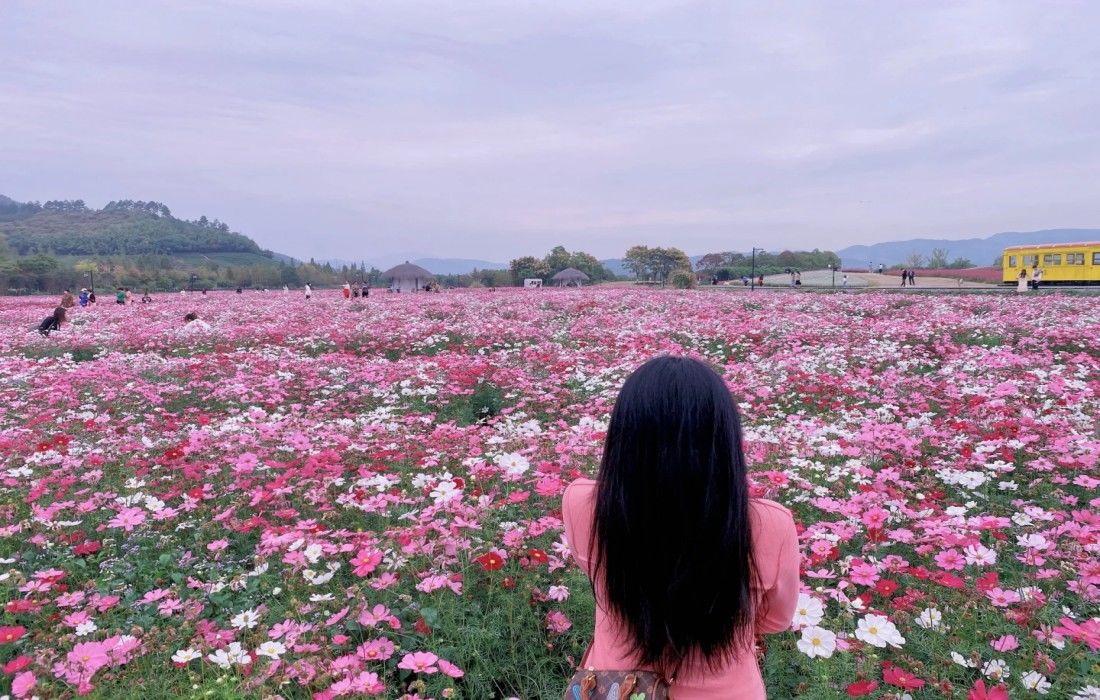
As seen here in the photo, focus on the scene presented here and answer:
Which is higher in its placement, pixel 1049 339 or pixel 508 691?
pixel 1049 339

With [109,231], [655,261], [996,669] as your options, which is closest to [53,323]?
[996,669]

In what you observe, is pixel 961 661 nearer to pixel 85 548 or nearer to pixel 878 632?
pixel 878 632

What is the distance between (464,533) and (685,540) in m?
1.59

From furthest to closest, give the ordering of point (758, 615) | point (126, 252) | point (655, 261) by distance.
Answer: point (126, 252)
point (655, 261)
point (758, 615)

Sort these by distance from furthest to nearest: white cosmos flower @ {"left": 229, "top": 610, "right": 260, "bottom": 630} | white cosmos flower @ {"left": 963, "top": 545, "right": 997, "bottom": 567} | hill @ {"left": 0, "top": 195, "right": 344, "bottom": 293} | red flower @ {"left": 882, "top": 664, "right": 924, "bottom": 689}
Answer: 1. hill @ {"left": 0, "top": 195, "right": 344, "bottom": 293}
2. white cosmos flower @ {"left": 963, "top": 545, "right": 997, "bottom": 567}
3. white cosmos flower @ {"left": 229, "top": 610, "right": 260, "bottom": 630}
4. red flower @ {"left": 882, "top": 664, "right": 924, "bottom": 689}

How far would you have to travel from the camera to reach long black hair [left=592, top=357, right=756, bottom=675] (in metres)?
1.25

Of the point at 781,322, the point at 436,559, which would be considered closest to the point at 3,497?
the point at 436,559

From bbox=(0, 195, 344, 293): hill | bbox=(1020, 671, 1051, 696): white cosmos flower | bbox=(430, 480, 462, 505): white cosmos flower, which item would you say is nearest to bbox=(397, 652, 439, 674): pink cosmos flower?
bbox=(430, 480, 462, 505): white cosmos flower

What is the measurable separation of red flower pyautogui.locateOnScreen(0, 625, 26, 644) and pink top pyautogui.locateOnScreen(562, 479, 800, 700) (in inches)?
76.8

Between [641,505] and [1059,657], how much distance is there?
5.66ft

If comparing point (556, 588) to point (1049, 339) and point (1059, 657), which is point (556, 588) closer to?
point (1059, 657)

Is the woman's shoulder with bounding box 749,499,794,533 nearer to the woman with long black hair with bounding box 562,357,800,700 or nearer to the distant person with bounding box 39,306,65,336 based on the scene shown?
the woman with long black hair with bounding box 562,357,800,700

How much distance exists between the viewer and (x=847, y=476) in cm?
359

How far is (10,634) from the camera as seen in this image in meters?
2.10
